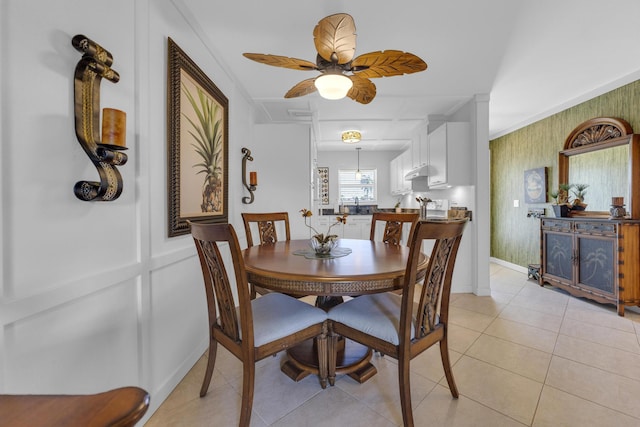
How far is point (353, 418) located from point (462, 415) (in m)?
0.55

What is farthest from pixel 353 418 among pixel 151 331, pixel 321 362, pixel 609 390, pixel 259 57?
pixel 259 57

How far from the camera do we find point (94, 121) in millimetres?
1039

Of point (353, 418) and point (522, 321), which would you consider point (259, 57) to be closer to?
point (353, 418)

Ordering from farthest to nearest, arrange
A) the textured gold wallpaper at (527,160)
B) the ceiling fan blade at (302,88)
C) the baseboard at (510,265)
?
the baseboard at (510,265) < the textured gold wallpaper at (527,160) < the ceiling fan blade at (302,88)

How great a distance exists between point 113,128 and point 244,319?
0.92 meters

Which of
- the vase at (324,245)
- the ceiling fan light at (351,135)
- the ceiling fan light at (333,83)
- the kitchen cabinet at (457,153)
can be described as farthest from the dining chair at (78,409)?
the ceiling fan light at (351,135)

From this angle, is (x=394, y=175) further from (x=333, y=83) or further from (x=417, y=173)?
(x=333, y=83)

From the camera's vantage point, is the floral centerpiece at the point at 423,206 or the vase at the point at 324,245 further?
Result: the floral centerpiece at the point at 423,206

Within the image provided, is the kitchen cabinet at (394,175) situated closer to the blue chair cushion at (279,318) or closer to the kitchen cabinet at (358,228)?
the kitchen cabinet at (358,228)

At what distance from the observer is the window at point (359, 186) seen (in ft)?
20.5

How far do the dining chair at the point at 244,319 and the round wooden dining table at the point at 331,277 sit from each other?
0.13 m

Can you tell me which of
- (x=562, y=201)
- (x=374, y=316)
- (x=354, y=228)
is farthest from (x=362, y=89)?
(x=354, y=228)

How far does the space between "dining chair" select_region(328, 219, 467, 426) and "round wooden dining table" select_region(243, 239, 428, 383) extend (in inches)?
3.6

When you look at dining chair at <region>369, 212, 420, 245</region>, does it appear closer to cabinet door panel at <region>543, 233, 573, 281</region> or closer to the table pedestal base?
the table pedestal base
